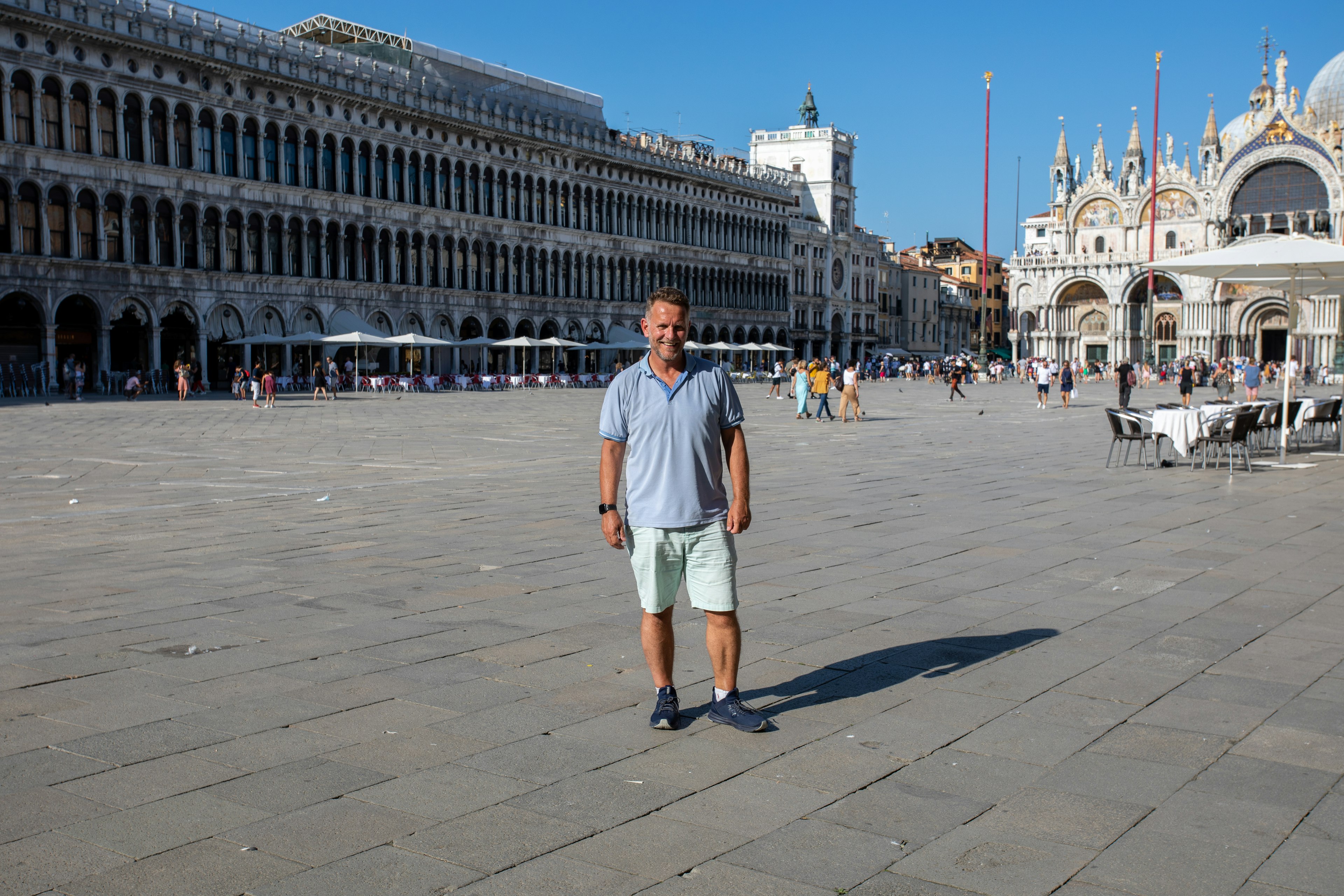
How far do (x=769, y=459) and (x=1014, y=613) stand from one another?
31.2 ft

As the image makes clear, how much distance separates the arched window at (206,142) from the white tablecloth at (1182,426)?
37358 mm

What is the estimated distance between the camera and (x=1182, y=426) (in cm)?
1346

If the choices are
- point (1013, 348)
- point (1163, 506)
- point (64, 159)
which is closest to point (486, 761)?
point (1163, 506)

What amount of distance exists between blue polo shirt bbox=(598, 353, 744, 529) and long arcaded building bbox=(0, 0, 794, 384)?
38.1 m

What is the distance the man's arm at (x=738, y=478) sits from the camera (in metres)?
4.29

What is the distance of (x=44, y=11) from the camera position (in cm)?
3694

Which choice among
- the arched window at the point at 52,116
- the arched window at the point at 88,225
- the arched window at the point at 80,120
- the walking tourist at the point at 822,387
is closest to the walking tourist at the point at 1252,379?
the walking tourist at the point at 822,387

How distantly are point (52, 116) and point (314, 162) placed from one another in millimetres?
10745

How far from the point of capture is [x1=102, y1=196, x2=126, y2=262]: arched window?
39344 mm

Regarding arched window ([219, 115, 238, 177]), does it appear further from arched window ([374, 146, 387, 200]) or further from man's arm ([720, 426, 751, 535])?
man's arm ([720, 426, 751, 535])

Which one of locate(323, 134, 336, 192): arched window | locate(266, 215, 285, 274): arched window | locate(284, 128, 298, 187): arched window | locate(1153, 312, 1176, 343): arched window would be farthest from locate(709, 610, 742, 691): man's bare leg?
locate(1153, 312, 1176, 343): arched window

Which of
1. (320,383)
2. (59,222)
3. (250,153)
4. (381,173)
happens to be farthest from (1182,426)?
(381,173)

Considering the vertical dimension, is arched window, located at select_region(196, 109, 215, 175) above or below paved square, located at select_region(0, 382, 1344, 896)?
above

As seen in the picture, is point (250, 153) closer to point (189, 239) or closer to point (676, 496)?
point (189, 239)
